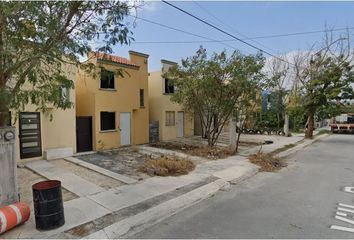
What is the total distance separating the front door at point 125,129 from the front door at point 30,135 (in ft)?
15.8

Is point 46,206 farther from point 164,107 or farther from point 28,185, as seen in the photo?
point 164,107

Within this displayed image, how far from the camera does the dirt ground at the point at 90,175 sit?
26.3 ft

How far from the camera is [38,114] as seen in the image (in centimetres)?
1148

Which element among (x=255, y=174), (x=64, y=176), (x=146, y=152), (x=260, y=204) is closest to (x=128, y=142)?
(x=146, y=152)

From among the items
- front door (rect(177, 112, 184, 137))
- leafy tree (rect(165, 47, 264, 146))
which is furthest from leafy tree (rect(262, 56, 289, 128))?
front door (rect(177, 112, 184, 137))

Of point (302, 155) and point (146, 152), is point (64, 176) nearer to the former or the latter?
point (146, 152)

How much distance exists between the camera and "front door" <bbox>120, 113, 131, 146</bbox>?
51.1 feet

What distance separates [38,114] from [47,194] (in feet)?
25.0

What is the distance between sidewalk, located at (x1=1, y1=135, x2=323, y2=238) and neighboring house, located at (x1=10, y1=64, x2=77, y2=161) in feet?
3.31

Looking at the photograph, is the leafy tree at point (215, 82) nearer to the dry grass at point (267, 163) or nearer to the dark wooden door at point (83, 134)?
the dry grass at point (267, 163)

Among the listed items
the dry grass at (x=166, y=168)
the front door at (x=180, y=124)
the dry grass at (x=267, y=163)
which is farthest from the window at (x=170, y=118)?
the dry grass at (x=166, y=168)

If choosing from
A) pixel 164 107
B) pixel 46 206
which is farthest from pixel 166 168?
pixel 164 107

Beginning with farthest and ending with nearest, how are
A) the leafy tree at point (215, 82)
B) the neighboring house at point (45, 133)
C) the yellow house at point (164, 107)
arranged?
the yellow house at point (164, 107)
the leafy tree at point (215, 82)
the neighboring house at point (45, 133)

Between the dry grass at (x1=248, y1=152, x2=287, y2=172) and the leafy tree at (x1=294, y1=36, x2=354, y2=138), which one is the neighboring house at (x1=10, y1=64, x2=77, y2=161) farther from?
the leafy tree at (x1=294, y1=36, x2=354, y2=138)
